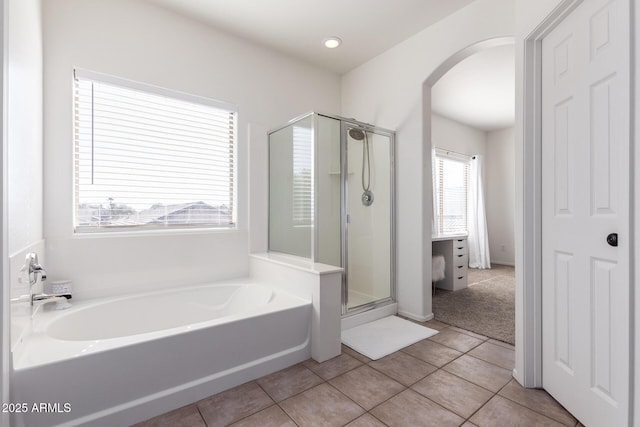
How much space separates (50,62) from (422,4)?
9.02 ft

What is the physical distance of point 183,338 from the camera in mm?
1540

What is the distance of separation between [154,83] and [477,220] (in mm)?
5471

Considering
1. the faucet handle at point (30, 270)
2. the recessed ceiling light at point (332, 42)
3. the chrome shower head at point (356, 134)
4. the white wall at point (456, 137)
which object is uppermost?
the recessed ceiling light at point (332, 42)

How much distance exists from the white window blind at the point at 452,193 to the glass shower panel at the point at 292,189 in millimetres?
3177

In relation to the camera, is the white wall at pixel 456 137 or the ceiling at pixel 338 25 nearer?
the ceiling at pixel 338 25

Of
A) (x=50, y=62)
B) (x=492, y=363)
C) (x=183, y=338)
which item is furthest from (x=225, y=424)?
(x=50, y=62)

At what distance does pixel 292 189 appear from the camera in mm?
2730

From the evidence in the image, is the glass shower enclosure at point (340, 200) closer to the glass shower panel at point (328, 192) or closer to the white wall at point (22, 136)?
the glass shower panel at point (328, 192)

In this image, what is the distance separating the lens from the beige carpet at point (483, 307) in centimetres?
258

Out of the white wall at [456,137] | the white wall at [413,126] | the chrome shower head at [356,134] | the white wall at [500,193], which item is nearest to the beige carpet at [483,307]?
the white wall at [413,126]

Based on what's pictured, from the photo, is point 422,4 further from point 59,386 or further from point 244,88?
point 59,386

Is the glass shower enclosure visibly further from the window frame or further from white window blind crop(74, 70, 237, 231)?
the window frame

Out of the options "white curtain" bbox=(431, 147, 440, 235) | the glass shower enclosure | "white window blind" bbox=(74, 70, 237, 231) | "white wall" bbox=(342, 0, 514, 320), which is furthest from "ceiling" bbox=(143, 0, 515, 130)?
"white curtain" bbox=(431, 147, 440, 235)

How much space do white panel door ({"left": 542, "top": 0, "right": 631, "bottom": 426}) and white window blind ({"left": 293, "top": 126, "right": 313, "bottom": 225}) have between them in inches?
63.7
